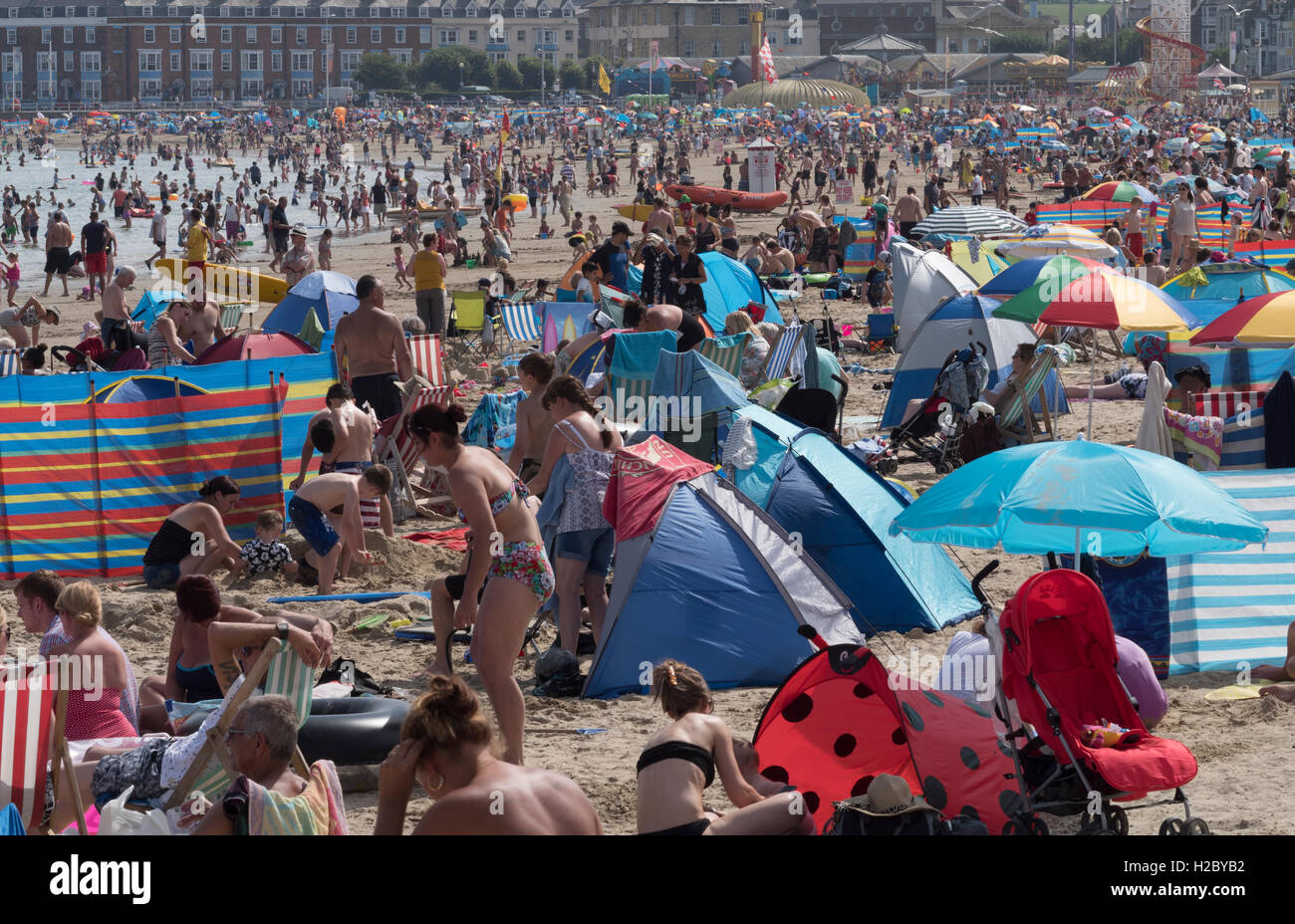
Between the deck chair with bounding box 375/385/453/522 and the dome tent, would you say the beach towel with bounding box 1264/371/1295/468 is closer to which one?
the deck chair with bounding box 375/385/453/522

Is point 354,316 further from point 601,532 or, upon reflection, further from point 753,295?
point 753,295

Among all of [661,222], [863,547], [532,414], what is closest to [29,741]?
[532,414]

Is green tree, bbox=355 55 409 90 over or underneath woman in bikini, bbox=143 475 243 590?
over

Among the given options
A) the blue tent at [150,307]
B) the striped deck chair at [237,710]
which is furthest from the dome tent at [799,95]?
the striped deck chair at [237,710]

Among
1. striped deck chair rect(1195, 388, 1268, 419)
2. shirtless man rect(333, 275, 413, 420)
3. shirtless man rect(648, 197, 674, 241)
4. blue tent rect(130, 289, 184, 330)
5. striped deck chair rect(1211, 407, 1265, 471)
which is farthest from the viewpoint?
shirtless man rect(648, 197, 674, 241)

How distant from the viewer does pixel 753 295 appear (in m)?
14.8

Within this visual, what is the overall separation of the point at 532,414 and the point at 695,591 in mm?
1578

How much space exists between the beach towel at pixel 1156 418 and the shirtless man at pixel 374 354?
473 centimetres

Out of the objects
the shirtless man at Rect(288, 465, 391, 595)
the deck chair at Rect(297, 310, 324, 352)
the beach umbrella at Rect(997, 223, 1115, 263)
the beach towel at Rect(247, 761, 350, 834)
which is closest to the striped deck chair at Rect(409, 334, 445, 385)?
the deck chair at Rect(297, 310, 324, 352)

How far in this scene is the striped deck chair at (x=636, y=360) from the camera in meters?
10.0

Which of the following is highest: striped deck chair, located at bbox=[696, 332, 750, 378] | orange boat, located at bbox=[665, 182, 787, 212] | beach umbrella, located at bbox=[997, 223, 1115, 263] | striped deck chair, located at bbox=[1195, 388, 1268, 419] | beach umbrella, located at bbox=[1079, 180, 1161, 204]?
orange boat, located at bbox=[665, 182, 787, 212]

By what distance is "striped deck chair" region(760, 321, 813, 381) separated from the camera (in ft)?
35.5

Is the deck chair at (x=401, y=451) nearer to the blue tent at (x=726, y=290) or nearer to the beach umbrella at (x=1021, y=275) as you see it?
the blue tent at (x=726, y=290)

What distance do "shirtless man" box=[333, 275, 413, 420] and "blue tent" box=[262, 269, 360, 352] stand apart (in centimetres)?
378
